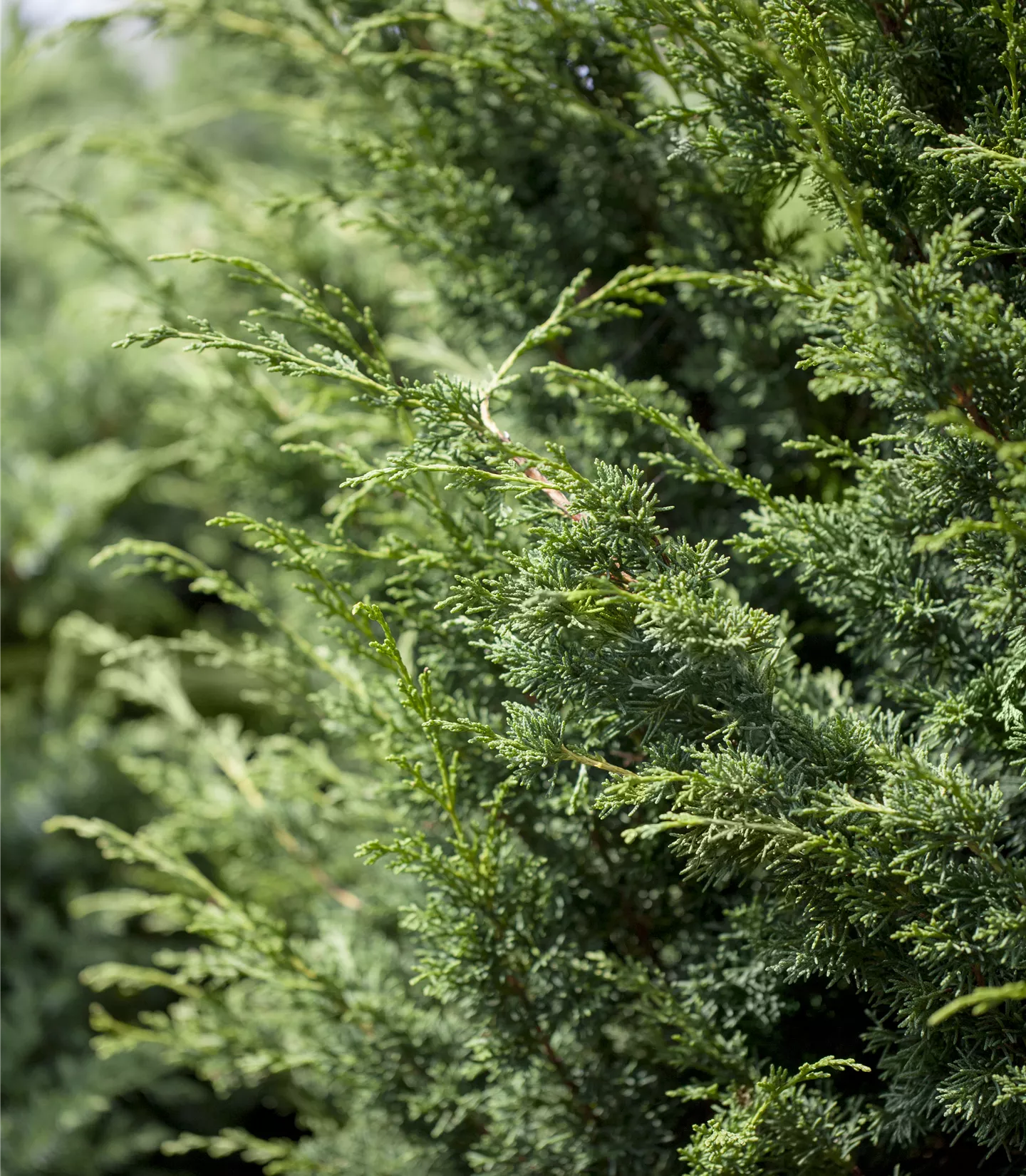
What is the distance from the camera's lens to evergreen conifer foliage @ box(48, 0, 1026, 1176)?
21.6 inches

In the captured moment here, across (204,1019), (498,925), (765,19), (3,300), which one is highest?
(765,19)

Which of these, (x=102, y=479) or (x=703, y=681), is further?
(x=102, y=479)

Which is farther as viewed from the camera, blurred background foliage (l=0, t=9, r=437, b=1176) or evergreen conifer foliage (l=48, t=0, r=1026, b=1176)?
blurred background foliage (l=0, t=9, r=437, b=1176)

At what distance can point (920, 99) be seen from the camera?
26.0 inches

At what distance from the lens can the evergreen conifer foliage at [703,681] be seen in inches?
21.6

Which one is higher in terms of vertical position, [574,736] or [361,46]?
[361,46]

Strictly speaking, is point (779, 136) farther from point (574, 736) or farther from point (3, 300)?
point (3, 300)

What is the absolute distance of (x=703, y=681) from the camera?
0.58 meters

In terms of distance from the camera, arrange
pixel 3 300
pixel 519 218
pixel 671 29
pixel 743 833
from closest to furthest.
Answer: pixel 743 833 → pixel 671 29 → pixel 519 218 → pixel 3 300

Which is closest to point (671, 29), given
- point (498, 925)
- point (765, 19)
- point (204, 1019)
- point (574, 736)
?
point (765, 19)

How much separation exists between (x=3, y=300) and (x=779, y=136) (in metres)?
2.20

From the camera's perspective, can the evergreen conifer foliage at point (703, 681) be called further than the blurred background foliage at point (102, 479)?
No

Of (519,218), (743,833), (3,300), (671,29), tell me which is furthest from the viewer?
(3,300)

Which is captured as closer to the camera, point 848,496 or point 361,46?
point 848,496
